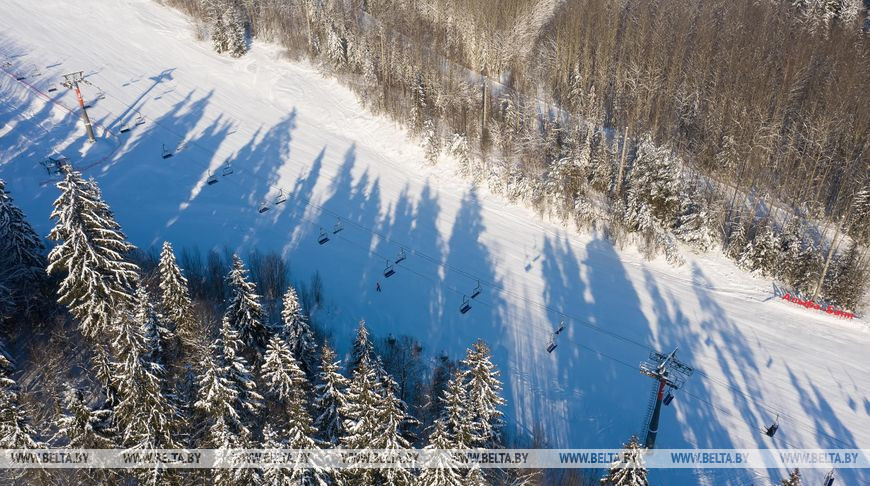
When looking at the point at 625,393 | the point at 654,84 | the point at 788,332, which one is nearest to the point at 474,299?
the point at 625,393

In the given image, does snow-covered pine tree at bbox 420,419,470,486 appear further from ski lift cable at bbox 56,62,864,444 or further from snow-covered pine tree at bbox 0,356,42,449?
ski lift cable at bbox 56,62,864,444

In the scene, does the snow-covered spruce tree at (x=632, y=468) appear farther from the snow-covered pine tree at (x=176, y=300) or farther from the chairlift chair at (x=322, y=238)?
the chairlift chair at (x=322, y=238)

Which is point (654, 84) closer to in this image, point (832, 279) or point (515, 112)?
point (515, 112)

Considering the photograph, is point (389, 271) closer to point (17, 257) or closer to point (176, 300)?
point (176, 300)

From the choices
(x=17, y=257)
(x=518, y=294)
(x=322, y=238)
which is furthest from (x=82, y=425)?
(x=518, y=294)

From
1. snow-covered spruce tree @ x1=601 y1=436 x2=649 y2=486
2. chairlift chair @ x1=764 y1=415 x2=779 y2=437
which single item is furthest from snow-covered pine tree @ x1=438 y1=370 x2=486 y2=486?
chairlift chair @ x1=764 y1=415 x2=779 y2=437

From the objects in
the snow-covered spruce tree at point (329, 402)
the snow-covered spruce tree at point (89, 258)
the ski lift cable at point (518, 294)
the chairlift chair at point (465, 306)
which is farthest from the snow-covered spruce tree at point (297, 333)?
the ski lift cable at point (518, 294)
